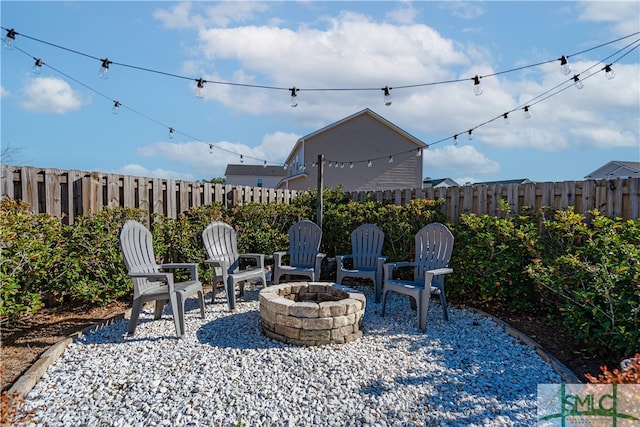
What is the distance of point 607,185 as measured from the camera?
3814mm

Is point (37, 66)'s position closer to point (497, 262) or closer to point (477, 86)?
point (477, 86)

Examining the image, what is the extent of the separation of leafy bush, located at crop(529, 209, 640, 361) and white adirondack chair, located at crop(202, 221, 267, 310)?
9.69 feet

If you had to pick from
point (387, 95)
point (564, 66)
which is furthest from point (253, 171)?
point (564, 66)

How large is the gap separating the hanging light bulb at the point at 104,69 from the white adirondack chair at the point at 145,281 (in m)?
2.41

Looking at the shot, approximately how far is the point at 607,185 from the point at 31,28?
21.8 feet

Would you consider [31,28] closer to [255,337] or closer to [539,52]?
[255,337]

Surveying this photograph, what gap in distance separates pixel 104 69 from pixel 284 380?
14.8 feet

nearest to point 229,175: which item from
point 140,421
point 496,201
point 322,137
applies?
point 322,137

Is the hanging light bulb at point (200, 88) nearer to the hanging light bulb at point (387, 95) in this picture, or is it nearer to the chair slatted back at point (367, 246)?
the hanging light bulb at point (387, 95)

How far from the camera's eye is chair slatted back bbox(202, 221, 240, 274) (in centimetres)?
450

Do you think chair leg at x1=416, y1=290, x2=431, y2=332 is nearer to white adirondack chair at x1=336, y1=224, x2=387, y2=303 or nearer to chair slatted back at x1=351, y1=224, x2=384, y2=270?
white adirondack chair at x1=336, y1=224, x2=387, y2=303

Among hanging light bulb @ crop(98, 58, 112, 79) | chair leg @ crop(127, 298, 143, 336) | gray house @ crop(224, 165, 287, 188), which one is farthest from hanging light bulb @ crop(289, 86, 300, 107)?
gray house @ crop(224, 165, 287, 188)

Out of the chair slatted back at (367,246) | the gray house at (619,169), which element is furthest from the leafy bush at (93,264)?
the gray house at (619,169)

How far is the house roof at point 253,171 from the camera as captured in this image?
25984 mm
